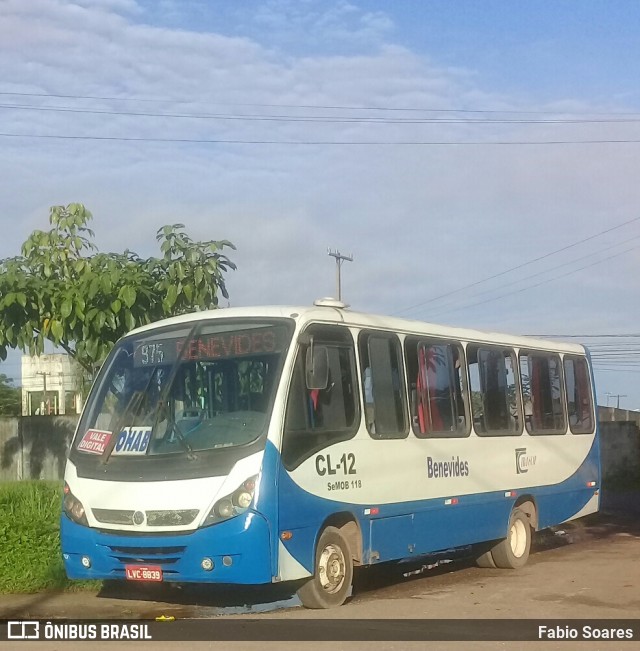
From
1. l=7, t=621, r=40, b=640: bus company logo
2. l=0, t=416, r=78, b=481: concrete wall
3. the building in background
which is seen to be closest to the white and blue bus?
l=7, t=621, r=40, b=640: bus company logo

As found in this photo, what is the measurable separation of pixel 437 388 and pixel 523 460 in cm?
252

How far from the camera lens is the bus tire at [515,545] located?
47.0 feet

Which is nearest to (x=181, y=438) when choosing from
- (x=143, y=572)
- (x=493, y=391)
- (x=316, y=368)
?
(x=143, y=572)

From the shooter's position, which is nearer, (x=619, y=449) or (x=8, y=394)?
(x=619, y=449)

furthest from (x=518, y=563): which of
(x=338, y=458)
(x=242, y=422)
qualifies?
(x=242, y=422)

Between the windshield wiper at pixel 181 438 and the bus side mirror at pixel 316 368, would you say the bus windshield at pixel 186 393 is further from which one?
the bus side mirror at pixel 316 368

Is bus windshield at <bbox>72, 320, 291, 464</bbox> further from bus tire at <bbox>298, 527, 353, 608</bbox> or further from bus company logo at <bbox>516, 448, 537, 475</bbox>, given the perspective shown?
bus company logo at <bbox>516, 448, 537, 475</bbox>

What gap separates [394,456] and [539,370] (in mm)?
4571

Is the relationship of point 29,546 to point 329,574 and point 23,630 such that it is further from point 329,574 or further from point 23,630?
point 329,574

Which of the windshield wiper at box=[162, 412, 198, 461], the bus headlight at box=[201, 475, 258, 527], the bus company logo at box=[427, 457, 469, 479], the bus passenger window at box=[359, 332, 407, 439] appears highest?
the bus passenger window at box=[359, 332, 407, 439]

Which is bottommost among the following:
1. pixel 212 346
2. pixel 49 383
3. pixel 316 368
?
pixel 316 368

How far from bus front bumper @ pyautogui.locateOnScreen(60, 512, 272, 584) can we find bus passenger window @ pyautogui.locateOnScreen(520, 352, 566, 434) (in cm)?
634

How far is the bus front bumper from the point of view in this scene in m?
9.52

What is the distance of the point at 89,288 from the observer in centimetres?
1318
